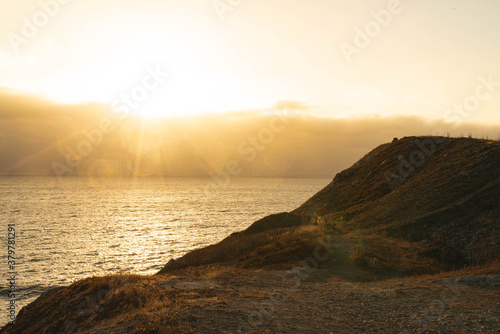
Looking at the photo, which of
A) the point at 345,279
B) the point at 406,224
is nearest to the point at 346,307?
the point at 345,279

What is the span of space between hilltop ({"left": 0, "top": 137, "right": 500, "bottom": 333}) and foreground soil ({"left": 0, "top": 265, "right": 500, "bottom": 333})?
5 cm

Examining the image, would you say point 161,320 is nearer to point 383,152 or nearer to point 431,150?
point 431,150

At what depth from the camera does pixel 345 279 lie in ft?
56.5

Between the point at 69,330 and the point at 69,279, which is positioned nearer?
the point at 69,330

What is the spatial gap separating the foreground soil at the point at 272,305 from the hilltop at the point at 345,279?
0.05 metres

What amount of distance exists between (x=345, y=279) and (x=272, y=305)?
693 cm

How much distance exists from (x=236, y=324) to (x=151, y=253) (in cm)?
4204

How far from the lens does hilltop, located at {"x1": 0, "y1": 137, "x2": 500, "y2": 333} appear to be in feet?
34.1

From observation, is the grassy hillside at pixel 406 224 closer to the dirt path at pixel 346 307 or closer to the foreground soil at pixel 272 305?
the foreground soil at pixel 272 305

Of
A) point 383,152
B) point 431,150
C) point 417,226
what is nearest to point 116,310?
point 417,226

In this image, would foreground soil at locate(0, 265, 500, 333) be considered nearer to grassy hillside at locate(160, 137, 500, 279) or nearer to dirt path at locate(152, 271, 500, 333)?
dirt path at locate(152, 271, 500, 333)

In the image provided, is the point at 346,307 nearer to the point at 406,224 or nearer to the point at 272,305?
the point at 272,305

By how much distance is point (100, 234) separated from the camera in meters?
64.8

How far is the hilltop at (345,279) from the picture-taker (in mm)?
10398
